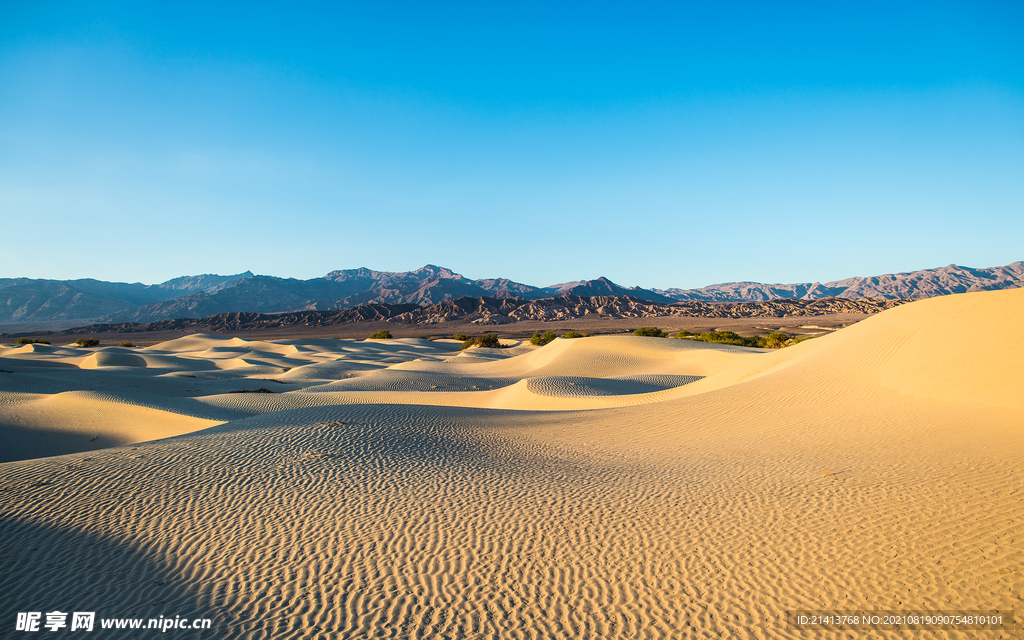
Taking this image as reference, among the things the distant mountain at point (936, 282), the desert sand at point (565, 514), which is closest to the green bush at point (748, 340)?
the desert sand at point (565, 514)

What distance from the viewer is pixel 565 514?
5.06 meters

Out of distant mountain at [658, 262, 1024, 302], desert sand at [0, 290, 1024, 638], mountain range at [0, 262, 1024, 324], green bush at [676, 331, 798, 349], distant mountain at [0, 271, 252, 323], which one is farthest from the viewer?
distant mountain at [658, 262, 1024, 302]

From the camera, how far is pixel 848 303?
318 feet

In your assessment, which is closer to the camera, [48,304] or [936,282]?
[48,304]

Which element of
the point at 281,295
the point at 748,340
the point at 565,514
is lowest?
the point at 748,340

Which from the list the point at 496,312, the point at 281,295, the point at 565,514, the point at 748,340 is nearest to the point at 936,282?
the point at 496,312

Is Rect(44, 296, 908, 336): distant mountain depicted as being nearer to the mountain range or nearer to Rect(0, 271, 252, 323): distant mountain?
the mountain range

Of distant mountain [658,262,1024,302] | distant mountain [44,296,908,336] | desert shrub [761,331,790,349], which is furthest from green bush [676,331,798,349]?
distant mountain [658,262,1024,302]

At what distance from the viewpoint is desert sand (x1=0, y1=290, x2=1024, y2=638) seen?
11.9 feet

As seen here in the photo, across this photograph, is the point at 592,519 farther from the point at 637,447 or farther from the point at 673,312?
the point at 673,312

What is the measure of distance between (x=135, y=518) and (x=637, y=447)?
6466 millimetres

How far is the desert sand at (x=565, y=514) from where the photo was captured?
11.9 feet

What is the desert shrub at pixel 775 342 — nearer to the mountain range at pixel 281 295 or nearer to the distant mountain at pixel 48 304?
the mountain range at pixel 281 295

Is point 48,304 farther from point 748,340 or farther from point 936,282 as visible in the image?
point 936,282
